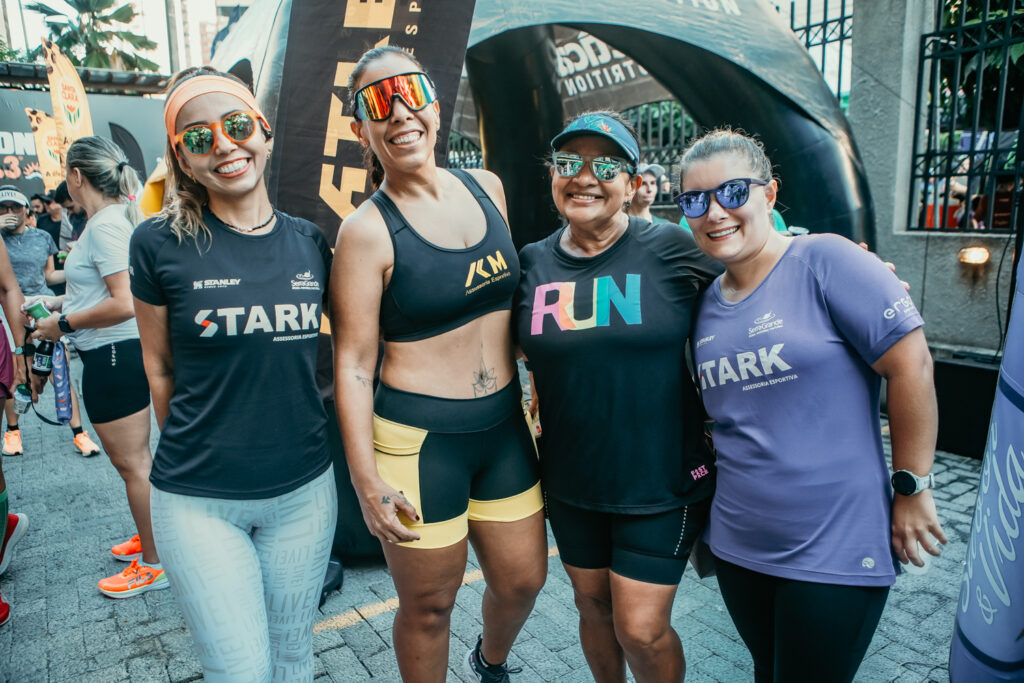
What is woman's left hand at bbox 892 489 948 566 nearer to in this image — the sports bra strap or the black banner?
the sports bra strap

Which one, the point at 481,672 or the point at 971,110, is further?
the point at 971,110

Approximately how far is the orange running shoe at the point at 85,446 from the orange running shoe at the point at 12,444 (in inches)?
17.8

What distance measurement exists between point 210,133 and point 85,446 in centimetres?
520

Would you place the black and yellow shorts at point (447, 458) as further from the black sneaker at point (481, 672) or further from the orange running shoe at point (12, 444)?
the orange running shoe at point (12, 444)

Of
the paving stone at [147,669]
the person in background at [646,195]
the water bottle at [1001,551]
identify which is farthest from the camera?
the person in background at [646,195]

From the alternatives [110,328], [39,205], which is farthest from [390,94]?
[39,205]

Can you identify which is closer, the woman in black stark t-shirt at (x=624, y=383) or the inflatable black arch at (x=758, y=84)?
the woman in black stark t-shirt at (x=624, y=383)

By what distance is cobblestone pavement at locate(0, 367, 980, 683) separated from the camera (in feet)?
9.32

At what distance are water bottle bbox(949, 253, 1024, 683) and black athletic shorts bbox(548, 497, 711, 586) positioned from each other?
29.4 inches

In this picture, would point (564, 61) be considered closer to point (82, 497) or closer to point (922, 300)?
point (922, 300)

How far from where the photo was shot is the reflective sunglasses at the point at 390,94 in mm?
2080

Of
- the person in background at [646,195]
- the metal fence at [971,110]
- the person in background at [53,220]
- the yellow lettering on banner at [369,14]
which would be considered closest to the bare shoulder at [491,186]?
the yellow lettering on banner at [369,14]

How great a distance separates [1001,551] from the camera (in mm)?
1502

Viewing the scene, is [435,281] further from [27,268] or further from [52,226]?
[52,226]
